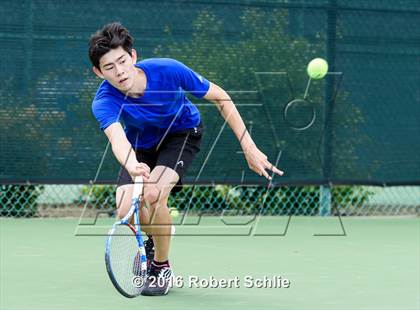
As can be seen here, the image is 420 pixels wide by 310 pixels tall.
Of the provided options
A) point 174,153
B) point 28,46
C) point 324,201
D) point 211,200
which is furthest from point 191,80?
point 324,201

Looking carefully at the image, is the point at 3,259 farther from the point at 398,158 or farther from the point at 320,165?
the point at 398,158

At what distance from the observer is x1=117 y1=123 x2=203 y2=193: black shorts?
5016mm

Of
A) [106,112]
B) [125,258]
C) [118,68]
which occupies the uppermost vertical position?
[118,68]

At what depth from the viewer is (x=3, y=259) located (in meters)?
5.91

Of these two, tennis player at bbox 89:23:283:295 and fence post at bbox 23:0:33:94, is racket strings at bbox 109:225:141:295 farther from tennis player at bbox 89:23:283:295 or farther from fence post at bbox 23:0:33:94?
fence post at bbox 23:0:33:94

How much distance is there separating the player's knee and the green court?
0.47m

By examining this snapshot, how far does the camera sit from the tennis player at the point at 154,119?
185 inches

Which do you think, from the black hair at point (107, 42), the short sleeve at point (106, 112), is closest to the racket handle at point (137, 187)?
the short sleeve at point (106, 112)

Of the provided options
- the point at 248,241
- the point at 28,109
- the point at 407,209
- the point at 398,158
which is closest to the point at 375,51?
the point at 398,158

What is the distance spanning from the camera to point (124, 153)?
4.47 metres

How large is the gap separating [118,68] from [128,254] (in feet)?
2.83

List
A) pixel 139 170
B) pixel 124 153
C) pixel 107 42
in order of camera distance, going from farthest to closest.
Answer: pixel 107 42 < pixel 124 153 < pixel 139 170

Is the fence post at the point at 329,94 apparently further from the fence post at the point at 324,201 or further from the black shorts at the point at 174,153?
the black shorts at the point at 174,153

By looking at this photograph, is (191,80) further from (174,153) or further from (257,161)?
(257,161)
